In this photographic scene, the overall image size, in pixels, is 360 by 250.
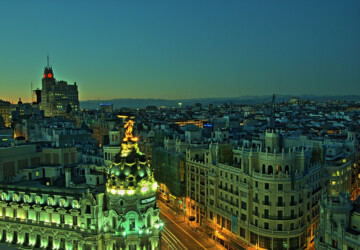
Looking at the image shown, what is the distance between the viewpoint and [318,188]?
83188 millimetres

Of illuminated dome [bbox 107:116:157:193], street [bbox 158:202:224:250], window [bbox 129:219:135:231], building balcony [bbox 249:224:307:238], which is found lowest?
street [bbox 158:202:224:250]

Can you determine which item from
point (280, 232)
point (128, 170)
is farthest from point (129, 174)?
point (280, 232)

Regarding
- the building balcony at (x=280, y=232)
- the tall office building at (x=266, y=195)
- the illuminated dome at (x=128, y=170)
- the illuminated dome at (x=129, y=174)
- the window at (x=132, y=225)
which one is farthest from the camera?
the tall office building at (x=266, y=195)

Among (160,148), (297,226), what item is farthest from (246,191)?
(160,148)

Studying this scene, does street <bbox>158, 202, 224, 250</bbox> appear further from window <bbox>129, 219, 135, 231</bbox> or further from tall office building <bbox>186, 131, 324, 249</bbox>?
window <bbox>129, 219, 135, 231</bbox>

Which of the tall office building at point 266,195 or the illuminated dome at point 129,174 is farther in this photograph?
the tall office building at point 266,195

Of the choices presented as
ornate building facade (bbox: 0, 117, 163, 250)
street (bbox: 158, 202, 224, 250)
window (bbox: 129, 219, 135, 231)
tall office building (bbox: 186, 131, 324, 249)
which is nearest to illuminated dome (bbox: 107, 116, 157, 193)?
ornate building facade (bbox: 0, 117, 163, 250)

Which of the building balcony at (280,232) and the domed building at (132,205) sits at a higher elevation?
the domed building at (132,205)

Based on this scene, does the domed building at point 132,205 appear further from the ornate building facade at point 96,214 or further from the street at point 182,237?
the street at point 182,237

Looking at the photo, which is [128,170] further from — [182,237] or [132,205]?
[182,237]

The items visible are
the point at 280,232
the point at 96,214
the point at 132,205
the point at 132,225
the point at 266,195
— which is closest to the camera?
the point at 96,214

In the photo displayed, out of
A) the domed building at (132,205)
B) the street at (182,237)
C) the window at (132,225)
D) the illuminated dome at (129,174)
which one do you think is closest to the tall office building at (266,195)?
the street at (182,237)

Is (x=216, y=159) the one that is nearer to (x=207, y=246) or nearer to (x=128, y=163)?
(x=207, y=246)

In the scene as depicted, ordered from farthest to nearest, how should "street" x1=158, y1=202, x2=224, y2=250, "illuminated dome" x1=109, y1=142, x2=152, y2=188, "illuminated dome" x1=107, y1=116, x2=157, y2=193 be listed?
1. "street" x1=158, y1=202, x2=224, y2=250
2. "illuminated dome" x1=109, y1=142, x2=152, y2=188
3. "illuminated dome" x1=107, y1=116, x2=157, y2=193
